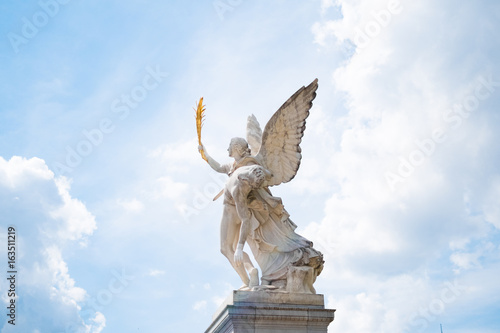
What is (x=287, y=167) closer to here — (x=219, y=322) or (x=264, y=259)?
(x=264, y=259)

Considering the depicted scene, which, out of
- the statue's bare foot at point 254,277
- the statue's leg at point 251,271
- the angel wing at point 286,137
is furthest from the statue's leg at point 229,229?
the angel wing at point 286,137

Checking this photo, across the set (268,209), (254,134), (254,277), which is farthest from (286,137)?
(254,277)

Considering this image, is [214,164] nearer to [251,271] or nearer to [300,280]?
[251,271]

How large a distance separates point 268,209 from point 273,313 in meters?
2.37

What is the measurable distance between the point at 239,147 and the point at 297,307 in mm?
3653

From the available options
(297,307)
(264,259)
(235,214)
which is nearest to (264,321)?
(297,307)

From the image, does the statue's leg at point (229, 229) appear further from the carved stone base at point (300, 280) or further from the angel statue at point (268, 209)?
the carved stone base at point (300, 280)

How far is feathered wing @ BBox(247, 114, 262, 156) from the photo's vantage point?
43.1 ft

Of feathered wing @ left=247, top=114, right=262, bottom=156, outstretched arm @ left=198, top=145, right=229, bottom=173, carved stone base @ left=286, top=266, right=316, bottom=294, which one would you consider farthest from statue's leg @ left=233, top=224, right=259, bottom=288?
feathered wing @ left=247, top=114, right=262, bottom=156

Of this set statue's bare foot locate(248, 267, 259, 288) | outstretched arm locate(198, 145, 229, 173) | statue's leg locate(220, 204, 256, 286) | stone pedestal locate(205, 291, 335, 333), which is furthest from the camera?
outstretched arm locate(198, 145, 229, 173)

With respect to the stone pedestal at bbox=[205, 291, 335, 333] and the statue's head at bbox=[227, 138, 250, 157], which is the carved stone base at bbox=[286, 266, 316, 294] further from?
the statue's head at bbox=[227, 138, 250, 157]

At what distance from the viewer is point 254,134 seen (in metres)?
13.3

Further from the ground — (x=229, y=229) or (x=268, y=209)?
(x=268, y=209)

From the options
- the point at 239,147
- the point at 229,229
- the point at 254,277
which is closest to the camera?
the point at 254,277
